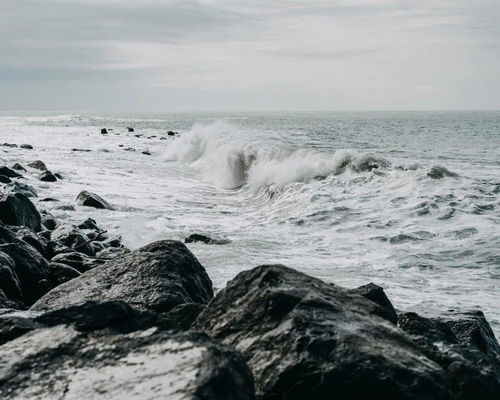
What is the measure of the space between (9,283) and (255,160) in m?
24.1

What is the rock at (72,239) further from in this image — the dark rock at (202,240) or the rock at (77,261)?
the dark rock at (202,240)

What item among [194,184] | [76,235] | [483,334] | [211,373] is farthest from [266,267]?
[194,184]

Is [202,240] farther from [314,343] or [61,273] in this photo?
[314,343]

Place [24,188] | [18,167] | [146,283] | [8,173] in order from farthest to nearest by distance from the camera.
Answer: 1. [18,167]
2. [8,173]
3. [24,188]
4. [146,283]

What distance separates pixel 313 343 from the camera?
124 inches

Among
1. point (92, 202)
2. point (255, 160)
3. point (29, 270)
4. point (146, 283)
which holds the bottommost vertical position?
point (255, 160)

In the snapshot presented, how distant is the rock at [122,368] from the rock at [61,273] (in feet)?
15.3

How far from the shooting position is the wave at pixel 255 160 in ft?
76.8

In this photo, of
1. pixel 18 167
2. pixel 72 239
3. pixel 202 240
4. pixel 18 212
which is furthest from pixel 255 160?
pixel 72 239

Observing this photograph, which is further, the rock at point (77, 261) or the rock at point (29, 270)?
the rock at point (77, 261)

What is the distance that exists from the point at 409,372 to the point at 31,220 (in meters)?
9.84

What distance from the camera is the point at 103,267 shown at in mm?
5844

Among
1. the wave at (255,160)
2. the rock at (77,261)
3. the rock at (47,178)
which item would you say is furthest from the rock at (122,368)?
the wave at (255,160)

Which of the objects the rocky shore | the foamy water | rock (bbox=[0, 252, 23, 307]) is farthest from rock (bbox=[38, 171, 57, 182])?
the rocky shore
